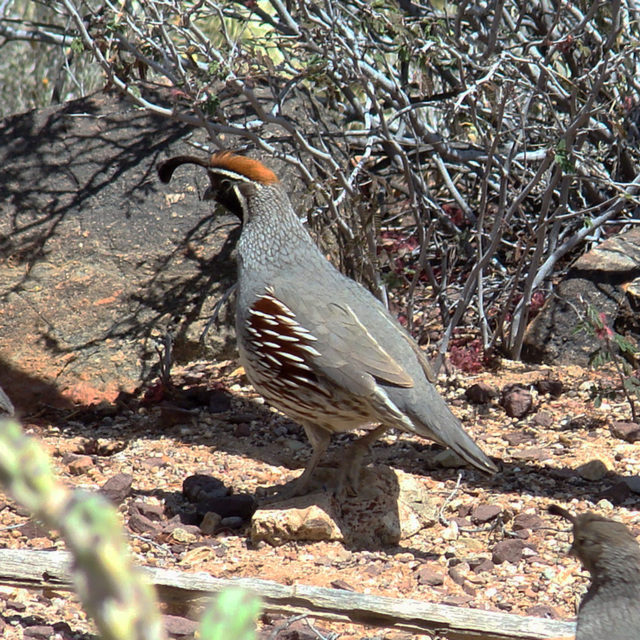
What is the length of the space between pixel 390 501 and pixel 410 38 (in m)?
1.94

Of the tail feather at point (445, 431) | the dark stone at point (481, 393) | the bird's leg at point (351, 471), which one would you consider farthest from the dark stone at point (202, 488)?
the dark stone at point (481, 393)

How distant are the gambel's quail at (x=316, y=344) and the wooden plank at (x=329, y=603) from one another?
37.6 inches

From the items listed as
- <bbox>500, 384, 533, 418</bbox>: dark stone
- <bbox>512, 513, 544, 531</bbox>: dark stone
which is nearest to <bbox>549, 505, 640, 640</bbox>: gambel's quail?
<bbox>512, 513, 544, 531</bbox>: dark stone

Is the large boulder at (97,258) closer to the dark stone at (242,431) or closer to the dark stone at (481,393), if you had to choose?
the dark stone at (242,431)

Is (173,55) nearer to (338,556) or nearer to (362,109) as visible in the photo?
(362,109)

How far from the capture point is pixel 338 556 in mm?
3072

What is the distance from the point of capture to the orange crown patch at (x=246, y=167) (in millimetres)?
3621

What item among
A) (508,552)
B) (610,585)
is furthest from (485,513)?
(610,585)

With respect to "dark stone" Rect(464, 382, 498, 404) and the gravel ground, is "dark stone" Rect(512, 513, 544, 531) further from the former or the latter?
"dark stone" Rect(464, 382, 498, 404)

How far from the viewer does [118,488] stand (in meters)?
3.43

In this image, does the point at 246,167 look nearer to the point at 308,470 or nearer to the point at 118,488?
the point at 308,470

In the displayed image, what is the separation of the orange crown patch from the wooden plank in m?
1.84

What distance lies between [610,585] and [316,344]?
167cm

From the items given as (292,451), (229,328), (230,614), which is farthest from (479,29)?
(230,614)
